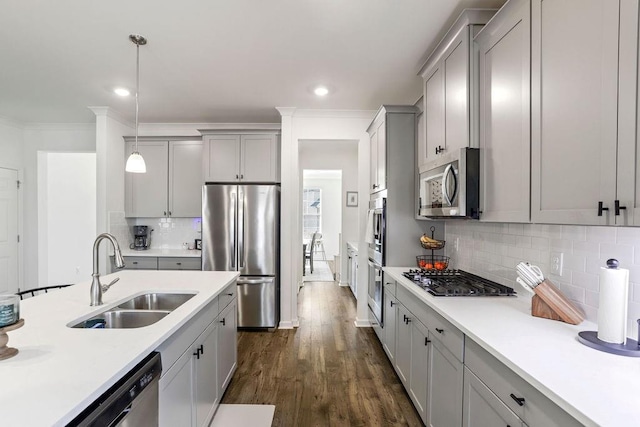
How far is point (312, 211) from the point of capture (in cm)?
916

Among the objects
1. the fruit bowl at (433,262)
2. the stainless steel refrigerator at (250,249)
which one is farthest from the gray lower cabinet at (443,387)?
the stainless steel refrigerator at (250,249)

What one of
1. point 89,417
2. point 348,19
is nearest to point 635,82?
point 348,19

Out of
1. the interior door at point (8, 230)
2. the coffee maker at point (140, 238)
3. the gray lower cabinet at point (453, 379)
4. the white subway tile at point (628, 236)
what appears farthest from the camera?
the coffee maker at point (140, 238)

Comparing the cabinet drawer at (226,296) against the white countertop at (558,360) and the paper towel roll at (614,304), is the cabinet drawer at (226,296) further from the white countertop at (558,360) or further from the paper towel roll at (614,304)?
the paper towel roll at (614,304)

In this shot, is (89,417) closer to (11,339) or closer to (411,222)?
(11,339)

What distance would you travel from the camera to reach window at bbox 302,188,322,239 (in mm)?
9094

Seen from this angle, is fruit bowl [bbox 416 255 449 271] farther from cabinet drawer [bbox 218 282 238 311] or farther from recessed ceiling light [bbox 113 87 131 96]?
recessed ceiling light [bbox 113 87 131 96]

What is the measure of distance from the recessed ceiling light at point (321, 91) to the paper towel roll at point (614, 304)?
269 cm

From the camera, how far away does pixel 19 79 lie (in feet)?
9.93

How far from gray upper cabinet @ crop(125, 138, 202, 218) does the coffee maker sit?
9.3 inches

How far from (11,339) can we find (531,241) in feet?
8.18

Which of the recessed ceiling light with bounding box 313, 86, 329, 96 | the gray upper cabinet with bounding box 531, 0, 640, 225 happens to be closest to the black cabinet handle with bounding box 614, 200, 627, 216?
the gray upper cabinet with bounding box 531, 0, 640, 225

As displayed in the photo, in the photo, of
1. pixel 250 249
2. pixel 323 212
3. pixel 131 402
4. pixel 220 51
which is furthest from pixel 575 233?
pixel 323 212

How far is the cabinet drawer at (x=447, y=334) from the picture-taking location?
4.82 ft
